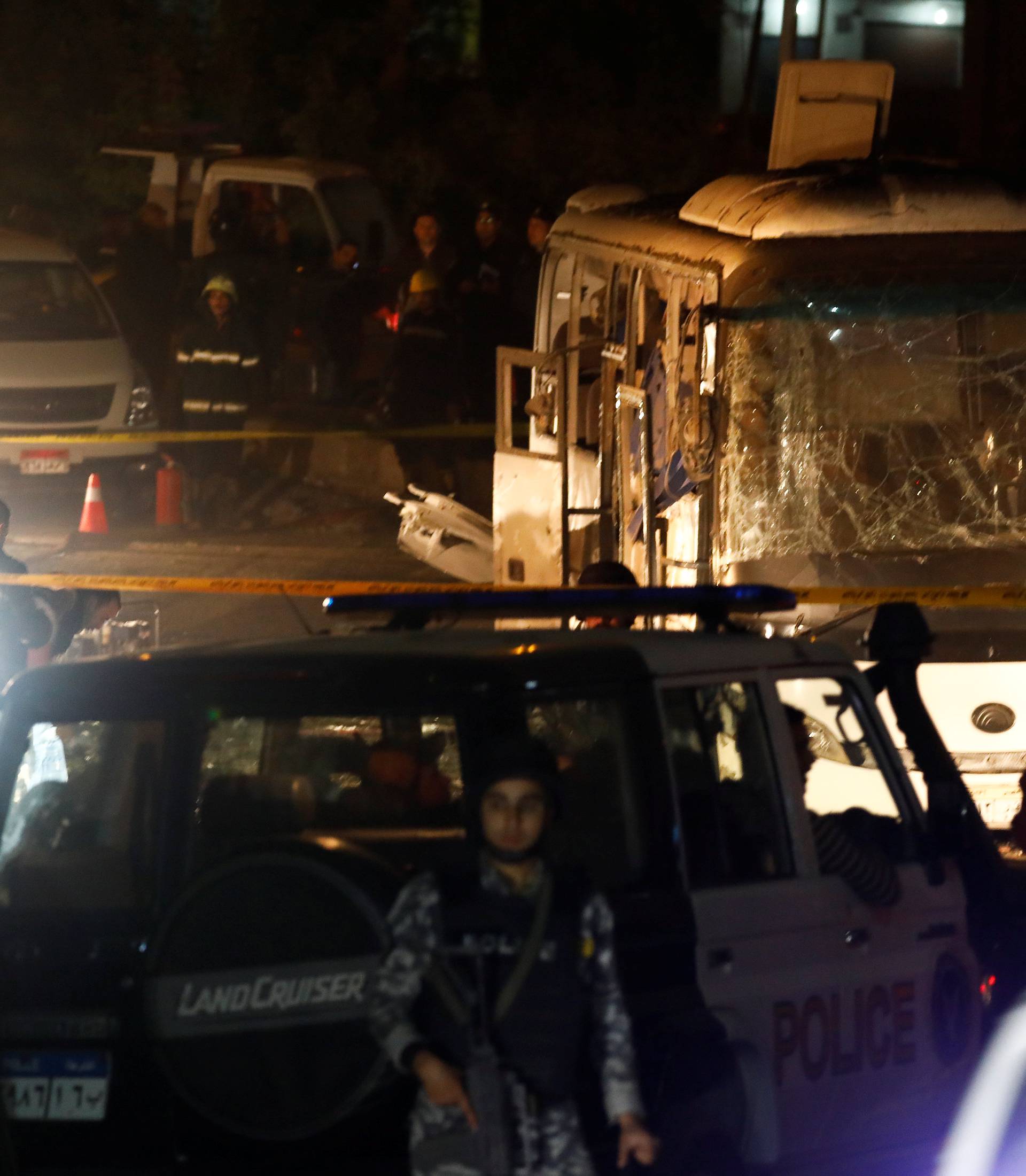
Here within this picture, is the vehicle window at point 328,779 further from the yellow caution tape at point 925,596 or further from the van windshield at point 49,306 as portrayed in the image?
the van windshield at point 49,306

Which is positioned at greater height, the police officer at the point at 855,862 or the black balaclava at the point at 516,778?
the black balaclava at the point at 516,778

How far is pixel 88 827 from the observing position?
14.1ft

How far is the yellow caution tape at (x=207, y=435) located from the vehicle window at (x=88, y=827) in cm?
1109

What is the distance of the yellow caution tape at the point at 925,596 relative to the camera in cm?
855

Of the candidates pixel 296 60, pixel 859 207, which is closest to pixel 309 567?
pixel 859 207

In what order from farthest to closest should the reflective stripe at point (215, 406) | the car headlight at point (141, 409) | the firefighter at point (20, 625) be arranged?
the car headlight at point (141, 409), the reflective stripe at point (215, 406), the firefighter at point (20, 625)

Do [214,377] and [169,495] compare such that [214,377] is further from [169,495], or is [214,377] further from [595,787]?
[595,787]

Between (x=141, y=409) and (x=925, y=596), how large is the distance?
10056mm

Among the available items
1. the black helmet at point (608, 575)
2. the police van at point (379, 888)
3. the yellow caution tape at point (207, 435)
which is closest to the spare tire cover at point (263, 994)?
the police van at point (379, 888)

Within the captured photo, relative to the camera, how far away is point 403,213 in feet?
82.9

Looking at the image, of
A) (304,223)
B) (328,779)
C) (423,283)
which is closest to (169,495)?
(423,283)

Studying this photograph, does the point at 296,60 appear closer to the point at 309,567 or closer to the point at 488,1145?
the point at 309,567

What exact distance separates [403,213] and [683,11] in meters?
4.22

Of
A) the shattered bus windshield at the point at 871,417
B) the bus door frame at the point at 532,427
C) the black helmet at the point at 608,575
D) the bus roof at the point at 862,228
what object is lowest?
the bus door frame at the point at 532,427
